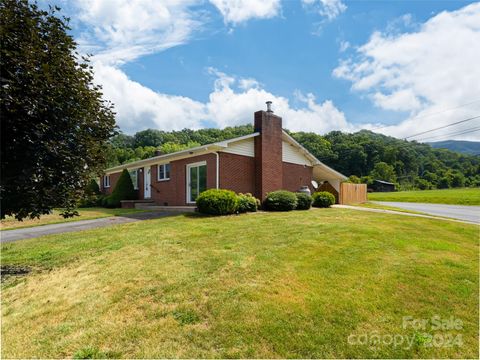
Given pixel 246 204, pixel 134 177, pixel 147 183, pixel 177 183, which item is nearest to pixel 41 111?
pixel 246 204

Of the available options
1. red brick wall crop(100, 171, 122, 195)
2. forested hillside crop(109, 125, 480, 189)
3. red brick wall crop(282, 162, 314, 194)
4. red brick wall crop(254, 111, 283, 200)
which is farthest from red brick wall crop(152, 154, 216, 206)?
forested hillside crop(109, 125, 480, 189)

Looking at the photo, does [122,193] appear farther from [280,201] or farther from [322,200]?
[322,200]

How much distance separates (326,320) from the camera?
350 cm

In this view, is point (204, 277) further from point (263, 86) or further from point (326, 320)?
point (263, 86)

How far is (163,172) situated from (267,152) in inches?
273

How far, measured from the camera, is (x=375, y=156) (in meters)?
70.8

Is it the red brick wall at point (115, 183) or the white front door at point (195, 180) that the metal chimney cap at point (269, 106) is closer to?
the white front door at point (195, 180)

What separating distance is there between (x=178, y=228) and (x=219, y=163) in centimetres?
587

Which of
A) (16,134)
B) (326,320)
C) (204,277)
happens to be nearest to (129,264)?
(204,277)

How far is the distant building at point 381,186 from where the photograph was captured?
65.6 meters

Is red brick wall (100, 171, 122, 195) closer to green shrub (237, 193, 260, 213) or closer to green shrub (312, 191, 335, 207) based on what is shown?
green shrub (237, 193, 260, 213)

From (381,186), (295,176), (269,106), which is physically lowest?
(381,186)

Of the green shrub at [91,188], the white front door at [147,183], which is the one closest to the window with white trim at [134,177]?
the white front door at [147,183]

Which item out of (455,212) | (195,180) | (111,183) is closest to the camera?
(195,180)
